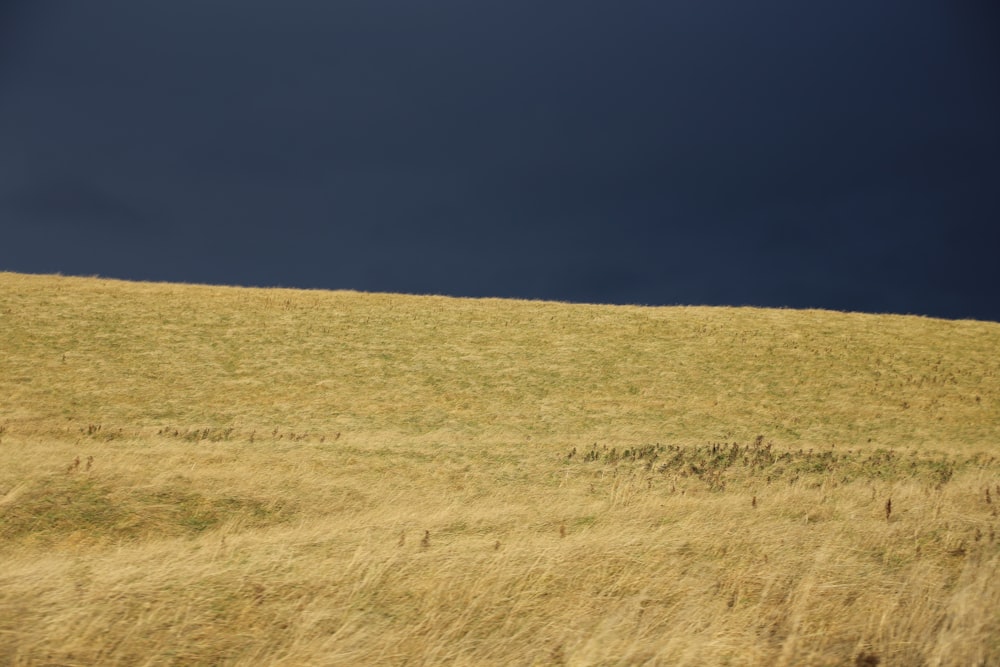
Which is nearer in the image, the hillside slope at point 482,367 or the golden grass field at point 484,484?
the golden grass field at point 484,484

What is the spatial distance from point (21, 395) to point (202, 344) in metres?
9.04

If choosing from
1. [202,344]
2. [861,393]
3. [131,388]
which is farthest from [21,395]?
[861,393]

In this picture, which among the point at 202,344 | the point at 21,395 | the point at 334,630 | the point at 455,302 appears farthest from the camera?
the point at 455,302

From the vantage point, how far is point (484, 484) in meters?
16.7

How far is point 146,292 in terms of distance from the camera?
42.4 m

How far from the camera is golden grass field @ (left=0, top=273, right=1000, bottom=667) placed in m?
5.31

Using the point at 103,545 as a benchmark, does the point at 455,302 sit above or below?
above

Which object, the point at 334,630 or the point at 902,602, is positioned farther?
the point at 902,602

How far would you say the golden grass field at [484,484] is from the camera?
531 centimetres

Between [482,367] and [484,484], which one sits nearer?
[484,484]

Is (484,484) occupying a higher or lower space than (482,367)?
lower

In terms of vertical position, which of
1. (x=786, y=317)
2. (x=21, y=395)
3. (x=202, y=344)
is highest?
(x=786, y=317)

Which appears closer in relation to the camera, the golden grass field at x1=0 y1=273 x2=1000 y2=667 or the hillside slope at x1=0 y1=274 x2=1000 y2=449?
the golden grass field at x1=0 y1=273 x2=1000 y2=667

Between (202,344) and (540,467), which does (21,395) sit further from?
(540,467)
